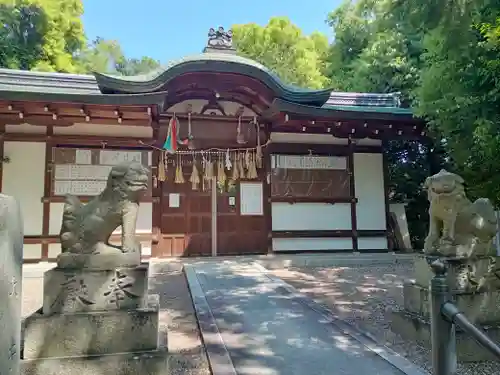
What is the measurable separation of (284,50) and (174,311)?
72.8 feet

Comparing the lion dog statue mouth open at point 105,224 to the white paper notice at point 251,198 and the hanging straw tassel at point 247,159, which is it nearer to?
the hanging straw tassel at point 247,159

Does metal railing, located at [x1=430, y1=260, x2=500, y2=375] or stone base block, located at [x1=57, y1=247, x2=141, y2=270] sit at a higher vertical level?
stone base block, located at [x1=57, y1=247, x2=141, y2=270]

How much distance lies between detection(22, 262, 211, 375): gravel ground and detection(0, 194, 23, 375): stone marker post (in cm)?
196

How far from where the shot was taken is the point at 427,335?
3516 millimetres

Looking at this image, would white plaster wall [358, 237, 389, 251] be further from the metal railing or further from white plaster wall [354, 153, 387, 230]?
the metal railing

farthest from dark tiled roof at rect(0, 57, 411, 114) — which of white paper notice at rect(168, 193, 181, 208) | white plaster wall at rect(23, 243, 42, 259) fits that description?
white plaster wall at rect(23, 243, 42, 259)

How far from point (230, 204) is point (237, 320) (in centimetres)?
526

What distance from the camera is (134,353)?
2906 mm

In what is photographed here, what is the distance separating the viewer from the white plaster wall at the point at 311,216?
31.4ft

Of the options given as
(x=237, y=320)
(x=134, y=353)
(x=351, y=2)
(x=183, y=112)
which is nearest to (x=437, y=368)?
(x=134, y=353)

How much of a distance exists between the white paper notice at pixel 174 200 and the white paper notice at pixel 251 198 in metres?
1.56

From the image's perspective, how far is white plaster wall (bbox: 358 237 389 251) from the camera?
9852 millimetres

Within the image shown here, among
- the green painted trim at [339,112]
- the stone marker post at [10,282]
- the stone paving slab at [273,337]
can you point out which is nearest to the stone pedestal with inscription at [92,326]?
the stone paving slab at [273,337]

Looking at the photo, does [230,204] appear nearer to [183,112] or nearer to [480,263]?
[183,112]
